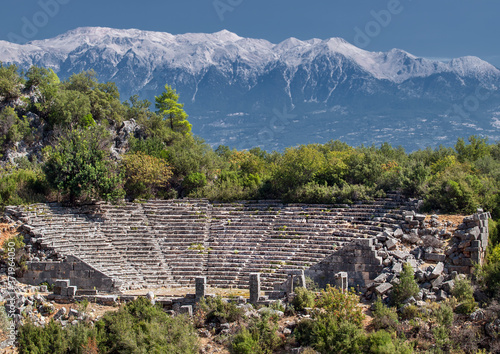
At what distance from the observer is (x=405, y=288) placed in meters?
20.0

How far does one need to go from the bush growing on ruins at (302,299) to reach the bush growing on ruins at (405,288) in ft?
11.2

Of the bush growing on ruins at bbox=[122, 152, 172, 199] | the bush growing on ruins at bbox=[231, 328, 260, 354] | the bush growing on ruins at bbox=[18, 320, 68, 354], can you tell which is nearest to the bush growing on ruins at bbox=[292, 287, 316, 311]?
the bush growing on ruins at bbox=[231, 328, 260, 354]

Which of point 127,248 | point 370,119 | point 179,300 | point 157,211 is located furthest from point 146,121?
point 370,119

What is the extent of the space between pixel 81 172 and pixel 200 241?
8.43 metres

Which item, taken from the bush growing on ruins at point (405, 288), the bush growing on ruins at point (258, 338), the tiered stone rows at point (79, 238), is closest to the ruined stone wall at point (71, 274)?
the tiered stone rows at point (79, 238)

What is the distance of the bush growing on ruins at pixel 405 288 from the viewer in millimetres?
19891

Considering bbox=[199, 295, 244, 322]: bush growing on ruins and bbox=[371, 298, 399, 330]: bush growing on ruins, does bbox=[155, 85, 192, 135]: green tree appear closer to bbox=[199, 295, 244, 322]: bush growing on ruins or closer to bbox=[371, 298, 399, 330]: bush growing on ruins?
bbox=[199, 295, 244, 322]: bush growing on ruins

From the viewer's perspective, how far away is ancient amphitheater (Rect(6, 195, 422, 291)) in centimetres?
2430

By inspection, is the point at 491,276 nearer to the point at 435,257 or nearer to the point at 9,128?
the point at 435,257

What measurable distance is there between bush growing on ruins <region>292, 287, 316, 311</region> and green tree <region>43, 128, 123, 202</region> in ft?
47.9

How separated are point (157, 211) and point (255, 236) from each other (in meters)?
6.91

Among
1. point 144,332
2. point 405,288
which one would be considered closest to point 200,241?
point 144,332

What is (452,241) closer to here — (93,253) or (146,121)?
(93,253)

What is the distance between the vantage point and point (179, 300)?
21703mm
